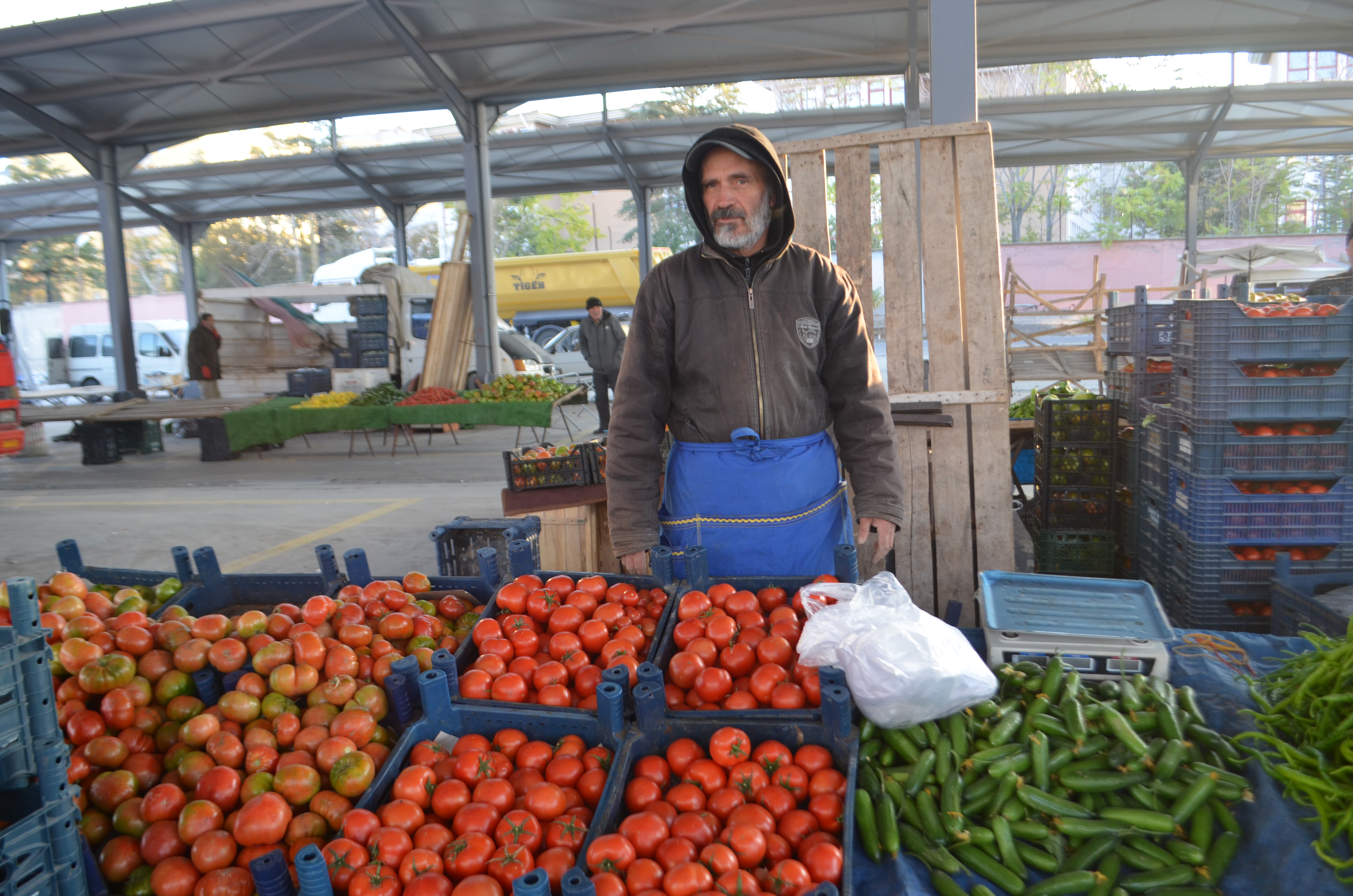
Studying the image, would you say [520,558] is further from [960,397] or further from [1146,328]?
[1146,328]

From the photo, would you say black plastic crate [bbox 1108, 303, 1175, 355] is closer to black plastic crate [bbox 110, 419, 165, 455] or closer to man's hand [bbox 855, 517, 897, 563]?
man's hand [bbox 855, 517, 897, 563]

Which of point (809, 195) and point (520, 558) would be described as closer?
point (520, 558)

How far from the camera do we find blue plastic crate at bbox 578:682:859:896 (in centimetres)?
183

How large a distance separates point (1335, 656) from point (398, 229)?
2120 centimetres

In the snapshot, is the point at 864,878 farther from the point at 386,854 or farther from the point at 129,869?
the point at 129,869

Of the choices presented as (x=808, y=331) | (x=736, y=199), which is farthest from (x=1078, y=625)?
(x=736, y=199)

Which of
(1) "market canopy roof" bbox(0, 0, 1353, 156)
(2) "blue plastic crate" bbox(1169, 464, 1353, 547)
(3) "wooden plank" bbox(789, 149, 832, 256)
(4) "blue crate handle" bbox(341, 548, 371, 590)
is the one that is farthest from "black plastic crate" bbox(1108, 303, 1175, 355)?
(1) "market canopy roof" bbox(0, 0, 1353, 156)

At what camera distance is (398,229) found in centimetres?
2030

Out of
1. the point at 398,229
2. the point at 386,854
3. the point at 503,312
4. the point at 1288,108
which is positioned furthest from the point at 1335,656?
the point at 503,312

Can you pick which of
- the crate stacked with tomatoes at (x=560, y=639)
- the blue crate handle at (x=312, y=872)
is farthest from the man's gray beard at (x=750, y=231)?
the blue crate handle at (x=312, y=872)

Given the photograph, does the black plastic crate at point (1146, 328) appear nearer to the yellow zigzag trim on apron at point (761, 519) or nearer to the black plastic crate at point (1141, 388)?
the black plastic crate at point (1141, 388)

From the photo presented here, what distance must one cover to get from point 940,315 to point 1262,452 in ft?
5.38

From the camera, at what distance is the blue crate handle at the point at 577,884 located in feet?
4.39

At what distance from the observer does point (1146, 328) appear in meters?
5.12
